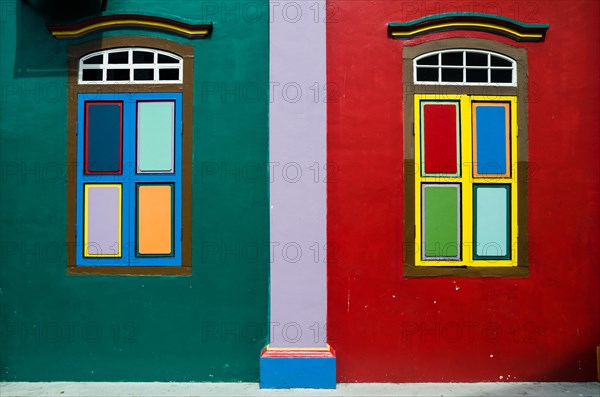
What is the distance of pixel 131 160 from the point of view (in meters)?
5.13

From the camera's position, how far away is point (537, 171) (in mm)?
5207

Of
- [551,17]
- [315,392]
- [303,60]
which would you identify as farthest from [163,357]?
[551,17]

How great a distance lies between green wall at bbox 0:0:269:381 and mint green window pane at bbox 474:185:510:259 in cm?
222

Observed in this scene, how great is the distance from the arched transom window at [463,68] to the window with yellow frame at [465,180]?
0.19 metres

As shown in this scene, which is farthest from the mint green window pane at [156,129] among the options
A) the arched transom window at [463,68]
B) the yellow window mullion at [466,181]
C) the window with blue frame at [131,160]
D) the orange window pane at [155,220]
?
the yellow window mullion at [466,181]

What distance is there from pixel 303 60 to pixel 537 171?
2721 millimetres

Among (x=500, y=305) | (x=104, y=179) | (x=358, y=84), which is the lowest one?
(x=500, y=305)

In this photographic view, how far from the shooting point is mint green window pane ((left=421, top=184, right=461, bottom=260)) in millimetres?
5145

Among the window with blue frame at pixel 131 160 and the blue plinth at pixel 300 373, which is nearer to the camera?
the blue plinth at pixel 300 373

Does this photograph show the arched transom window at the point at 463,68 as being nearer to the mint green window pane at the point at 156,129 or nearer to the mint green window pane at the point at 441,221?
the mint green window pane at the point at 441,221

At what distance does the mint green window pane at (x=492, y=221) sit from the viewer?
203 inches

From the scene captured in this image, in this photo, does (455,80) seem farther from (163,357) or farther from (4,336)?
(4,336)

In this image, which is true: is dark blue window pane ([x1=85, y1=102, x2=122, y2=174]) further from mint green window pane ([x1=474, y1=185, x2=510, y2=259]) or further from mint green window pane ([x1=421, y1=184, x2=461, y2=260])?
mint green window pane ([x1=474, y1=185, x2=510, y2=259])

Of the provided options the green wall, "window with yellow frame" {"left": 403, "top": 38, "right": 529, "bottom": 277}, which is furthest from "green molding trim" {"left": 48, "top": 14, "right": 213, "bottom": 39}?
"window with yellow frame" {"left": 403, "top": 38, "right": 529, "bottom": 277}
